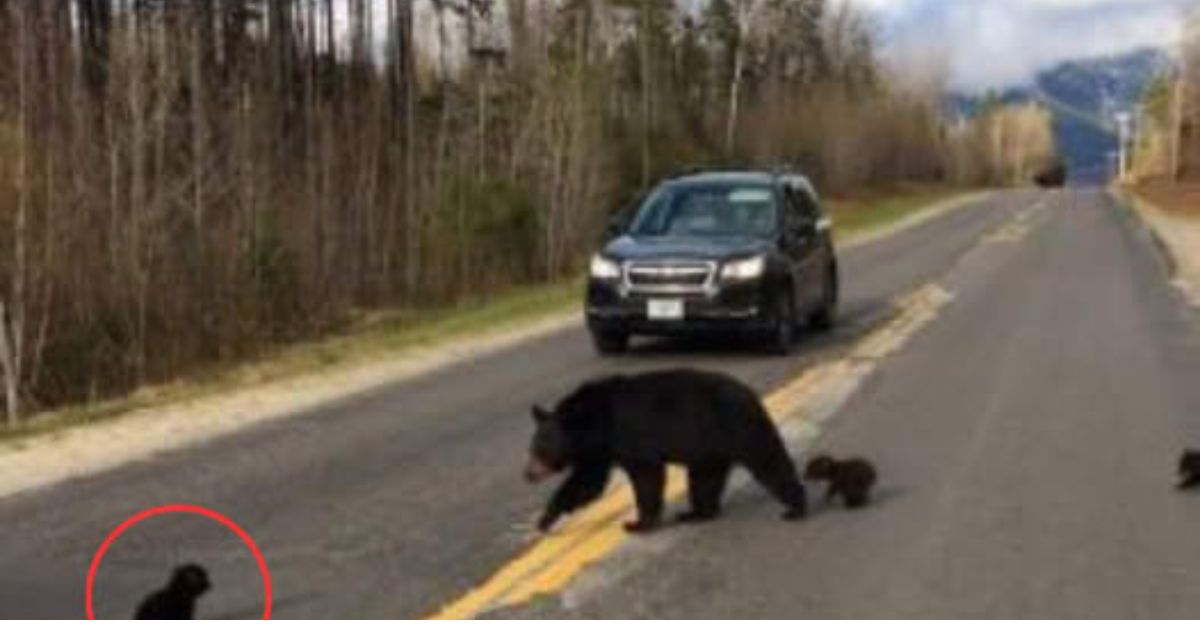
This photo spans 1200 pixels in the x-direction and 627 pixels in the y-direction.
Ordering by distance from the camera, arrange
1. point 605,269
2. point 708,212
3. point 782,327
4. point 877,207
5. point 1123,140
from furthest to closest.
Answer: point 1123,140, point 877,207, point 708,212, point 605,269, point 782,327

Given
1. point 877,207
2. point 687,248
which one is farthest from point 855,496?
point 877,207

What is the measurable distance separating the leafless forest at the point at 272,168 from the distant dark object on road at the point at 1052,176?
110517mm

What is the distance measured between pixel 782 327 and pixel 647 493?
9983mm

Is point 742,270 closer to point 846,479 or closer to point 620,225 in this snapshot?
point 620,225

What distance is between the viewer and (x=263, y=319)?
2477cm

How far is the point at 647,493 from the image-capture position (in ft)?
31.2

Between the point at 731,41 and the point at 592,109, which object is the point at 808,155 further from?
the point at 592,109

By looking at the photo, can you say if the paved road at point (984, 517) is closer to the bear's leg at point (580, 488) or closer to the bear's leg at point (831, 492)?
the bear's leg at point (831, 492)

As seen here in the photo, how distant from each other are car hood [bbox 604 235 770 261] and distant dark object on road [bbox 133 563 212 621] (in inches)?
476

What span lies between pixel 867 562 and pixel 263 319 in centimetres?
1659

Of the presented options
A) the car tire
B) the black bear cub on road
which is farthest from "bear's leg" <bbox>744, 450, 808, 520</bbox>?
the car tire

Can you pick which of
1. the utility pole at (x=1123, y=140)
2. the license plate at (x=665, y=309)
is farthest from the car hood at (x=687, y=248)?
the utility pole at (x=1123, y=140)

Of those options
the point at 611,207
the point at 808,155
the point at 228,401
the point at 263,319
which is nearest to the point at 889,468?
the point at 228,401

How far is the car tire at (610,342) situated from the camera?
1978 cm
